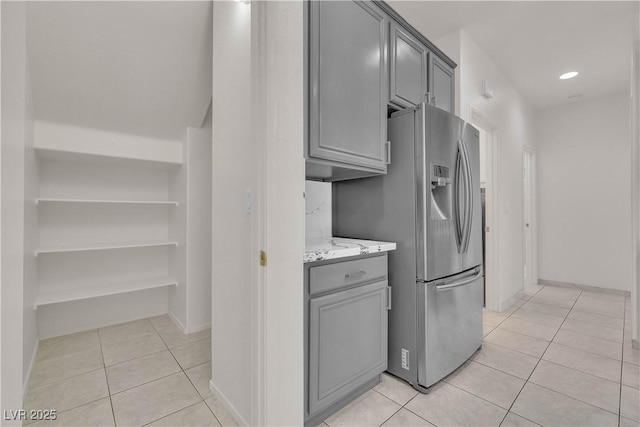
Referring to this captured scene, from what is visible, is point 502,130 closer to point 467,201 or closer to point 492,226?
point 492,226

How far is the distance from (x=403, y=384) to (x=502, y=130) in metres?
2.98

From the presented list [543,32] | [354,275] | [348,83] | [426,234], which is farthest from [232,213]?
[543,32]

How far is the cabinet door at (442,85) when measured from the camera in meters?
2.31

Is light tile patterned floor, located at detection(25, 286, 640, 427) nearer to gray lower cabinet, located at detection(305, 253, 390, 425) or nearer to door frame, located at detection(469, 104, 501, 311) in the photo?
gray lower cabinet, located at detection(305, 253, 390, 425)

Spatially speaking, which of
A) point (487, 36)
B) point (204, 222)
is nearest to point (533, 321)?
point (487, 36)

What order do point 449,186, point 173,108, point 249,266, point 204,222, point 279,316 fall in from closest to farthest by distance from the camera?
point 279,316 → point 249,266 → point 449,186 → point 173,108 → point 204,222

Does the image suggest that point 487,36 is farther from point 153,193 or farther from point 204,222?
point 153,193

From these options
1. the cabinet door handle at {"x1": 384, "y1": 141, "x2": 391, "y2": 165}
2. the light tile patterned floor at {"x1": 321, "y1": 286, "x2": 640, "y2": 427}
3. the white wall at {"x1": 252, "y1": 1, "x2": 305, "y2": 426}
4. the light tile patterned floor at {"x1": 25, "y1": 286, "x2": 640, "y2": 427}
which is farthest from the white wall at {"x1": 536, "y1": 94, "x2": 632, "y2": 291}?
the white wall at {"x1": 252, "y1": 1, "x2": 305, "y2": 426}

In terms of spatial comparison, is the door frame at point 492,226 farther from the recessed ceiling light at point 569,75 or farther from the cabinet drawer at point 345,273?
the cabinet drawer at point 345,273

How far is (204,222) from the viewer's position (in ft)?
8.82

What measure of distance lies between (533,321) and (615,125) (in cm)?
316

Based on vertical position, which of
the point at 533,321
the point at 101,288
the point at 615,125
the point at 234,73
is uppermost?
the point at 615,125

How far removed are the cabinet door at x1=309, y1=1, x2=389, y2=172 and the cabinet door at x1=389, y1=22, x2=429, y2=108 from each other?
0.09 meters

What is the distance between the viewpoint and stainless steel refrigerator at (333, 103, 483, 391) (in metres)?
1.73
